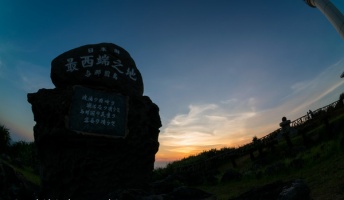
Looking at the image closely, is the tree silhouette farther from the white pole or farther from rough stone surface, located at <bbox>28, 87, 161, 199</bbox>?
the white pole

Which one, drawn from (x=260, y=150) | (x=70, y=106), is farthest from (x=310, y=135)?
(x=70, y=106)

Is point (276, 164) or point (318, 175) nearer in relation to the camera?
point (318, 175)

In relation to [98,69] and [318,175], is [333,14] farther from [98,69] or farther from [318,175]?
[98,69]

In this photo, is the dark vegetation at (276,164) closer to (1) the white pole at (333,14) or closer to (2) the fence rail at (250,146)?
(2) the fence rail at (250,146)

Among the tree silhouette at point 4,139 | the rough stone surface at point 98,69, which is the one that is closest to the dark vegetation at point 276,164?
the tree silhouette at point 4,139

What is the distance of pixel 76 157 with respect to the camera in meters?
7.60

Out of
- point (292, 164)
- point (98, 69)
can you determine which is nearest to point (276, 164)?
point (292, 164)

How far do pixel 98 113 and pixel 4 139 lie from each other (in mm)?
22075

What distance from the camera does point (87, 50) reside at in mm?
8938

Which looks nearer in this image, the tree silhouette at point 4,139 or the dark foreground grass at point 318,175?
the dark foreground grass at point 318,175

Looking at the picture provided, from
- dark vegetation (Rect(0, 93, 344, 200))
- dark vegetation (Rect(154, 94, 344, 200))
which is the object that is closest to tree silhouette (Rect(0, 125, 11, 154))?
dark vegetation (Rect(0, 93, 344, 200))

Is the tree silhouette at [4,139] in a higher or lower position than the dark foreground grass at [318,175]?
higher

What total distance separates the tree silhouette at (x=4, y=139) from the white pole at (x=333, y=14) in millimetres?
32335

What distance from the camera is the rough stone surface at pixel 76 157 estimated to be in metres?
7.52
